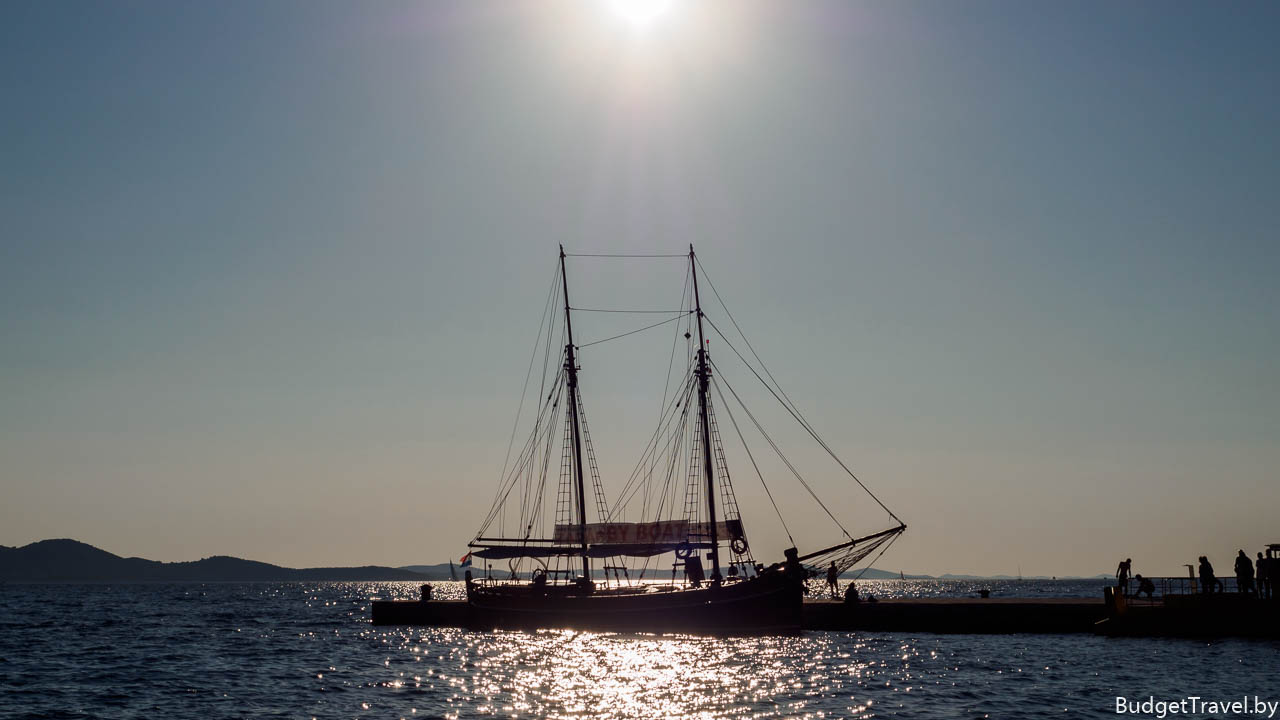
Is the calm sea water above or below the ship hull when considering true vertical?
below

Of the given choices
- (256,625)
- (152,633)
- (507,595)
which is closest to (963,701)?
(507,595)

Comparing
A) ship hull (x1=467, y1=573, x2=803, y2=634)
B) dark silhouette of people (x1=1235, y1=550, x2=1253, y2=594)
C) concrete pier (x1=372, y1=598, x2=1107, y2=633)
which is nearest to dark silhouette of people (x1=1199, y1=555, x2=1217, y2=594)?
dark silhouette of people (x1=1235, y1=550, x2=1253, y2=594)

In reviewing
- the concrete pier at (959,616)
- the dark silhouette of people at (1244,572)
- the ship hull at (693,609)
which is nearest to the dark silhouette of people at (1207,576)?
the dark silhouette of people at (1244,572)

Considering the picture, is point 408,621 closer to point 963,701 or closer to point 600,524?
point 600,524

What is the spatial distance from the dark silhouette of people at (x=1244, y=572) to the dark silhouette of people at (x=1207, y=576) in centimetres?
109

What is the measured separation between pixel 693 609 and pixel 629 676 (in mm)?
17411

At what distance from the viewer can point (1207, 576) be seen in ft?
165

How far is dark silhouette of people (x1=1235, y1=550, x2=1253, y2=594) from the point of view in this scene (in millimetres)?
49875

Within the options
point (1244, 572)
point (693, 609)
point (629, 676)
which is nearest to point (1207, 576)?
point (1244, 572)

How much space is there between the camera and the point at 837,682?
38906mm

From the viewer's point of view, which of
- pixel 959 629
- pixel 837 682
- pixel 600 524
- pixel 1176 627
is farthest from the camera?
pixel 600 524

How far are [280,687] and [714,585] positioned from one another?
85.6 feet

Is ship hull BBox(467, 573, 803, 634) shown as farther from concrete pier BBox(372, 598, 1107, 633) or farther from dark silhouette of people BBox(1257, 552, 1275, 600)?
dark silhouette of people BBox(1257, 552, 1275, 600)

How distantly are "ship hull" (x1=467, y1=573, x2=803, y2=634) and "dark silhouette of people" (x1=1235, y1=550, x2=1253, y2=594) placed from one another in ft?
68.9
